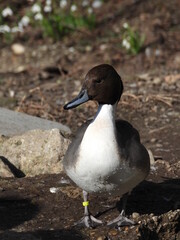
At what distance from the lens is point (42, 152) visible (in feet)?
17.7

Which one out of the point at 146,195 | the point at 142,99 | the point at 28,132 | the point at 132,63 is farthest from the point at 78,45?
the point at 146,195

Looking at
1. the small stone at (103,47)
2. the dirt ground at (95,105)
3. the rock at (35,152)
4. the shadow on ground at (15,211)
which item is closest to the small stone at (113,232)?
the dirt ground at (95,105)

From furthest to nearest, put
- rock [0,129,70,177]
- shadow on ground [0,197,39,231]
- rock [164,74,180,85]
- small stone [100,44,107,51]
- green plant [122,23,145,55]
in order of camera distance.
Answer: small stone [100,44,107,51], green plant [122,23,145,55], rock [164,74,180,85], rock [0,129,70,177], shadow on ground [0,197,39,231]

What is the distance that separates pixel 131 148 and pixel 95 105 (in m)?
3.12

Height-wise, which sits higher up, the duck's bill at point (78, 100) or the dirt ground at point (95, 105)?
the duck's bill at point (78, 100)

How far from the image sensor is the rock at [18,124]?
19.6 feet

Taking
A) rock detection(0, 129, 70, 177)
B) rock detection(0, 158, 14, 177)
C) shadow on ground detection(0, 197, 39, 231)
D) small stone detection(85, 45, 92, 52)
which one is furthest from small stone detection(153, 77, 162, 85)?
shadow on ground detection(0, 197, 39, 231)

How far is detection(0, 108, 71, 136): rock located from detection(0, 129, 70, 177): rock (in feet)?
1.11

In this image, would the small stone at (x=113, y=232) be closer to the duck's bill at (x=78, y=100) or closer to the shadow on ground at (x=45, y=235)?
the shadow on ground at (x=45, y=235)

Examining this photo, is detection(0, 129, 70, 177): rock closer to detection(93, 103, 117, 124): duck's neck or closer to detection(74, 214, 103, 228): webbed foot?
detection(74, 214, 103, 228): webbed foot

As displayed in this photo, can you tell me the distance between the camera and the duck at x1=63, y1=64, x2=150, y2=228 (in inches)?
163

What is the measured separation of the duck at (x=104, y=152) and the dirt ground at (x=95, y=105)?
0.86 ft

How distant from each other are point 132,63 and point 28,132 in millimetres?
3321

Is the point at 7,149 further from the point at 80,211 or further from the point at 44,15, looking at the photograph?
the point at 44,15
